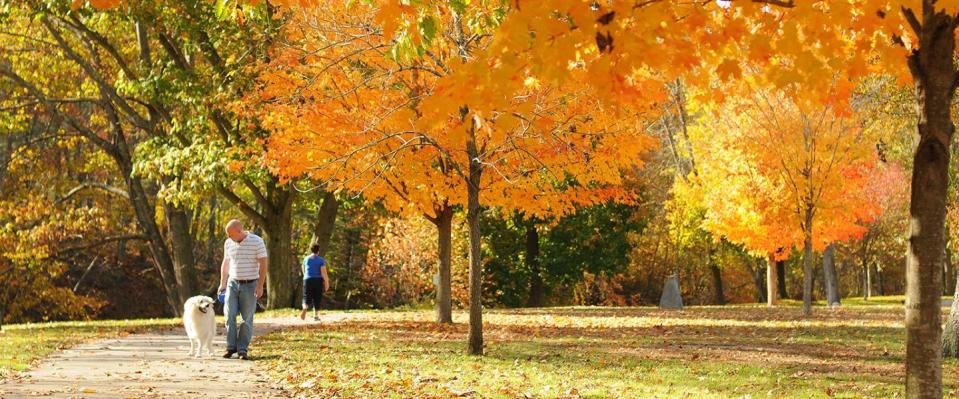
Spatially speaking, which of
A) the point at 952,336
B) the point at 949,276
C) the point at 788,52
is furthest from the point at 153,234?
the point at 949,276

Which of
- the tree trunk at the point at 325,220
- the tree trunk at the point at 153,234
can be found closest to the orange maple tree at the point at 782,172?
the tree trunk at the point at 325,220

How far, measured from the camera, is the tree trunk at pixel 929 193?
23.9 feet

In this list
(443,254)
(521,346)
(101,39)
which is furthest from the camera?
(101,39)

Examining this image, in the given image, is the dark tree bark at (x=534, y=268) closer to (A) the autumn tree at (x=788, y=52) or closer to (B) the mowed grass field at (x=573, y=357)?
(B) the mowed grass field at (x=573, y=357)

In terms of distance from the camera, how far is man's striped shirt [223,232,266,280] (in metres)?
13.2

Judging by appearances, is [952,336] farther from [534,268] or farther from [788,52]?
[534,268]

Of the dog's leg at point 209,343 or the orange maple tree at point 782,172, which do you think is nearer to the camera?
the dog's leg at point 209,343

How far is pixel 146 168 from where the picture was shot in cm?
2353

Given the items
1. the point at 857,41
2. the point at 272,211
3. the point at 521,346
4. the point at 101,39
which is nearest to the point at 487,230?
the point at 272,211

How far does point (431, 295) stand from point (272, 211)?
15178 millimetres

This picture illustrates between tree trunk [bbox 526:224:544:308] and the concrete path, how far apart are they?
23555 mm

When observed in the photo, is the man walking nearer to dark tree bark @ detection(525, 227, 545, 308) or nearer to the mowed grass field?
the mowed grass field

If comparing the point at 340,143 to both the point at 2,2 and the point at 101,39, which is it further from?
the point at 101,39

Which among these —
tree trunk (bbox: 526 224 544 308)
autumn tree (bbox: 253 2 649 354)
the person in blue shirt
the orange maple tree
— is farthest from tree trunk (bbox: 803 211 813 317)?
tree trunk (bbox: 526 224 544 308)
